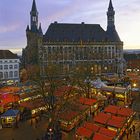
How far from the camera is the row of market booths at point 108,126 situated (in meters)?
22.2

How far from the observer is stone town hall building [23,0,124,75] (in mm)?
77562

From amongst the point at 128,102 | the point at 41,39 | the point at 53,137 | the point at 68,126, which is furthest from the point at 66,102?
the point at 41,39

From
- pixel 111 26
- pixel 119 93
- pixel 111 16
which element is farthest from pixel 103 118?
pixel 111 16

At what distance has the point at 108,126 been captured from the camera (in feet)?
82.5

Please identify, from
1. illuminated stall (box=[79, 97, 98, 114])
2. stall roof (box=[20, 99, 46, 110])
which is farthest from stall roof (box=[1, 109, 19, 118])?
illuminated stall (box=[79, 97, 98, 114])

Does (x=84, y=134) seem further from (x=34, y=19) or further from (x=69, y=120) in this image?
(x=34, y=19)

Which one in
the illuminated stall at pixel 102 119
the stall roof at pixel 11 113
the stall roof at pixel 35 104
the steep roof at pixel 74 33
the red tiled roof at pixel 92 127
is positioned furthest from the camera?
the steep roof at pixel 74 33

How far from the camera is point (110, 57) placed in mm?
85688

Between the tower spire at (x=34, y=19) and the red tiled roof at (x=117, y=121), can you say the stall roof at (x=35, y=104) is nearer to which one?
the red tiled roof at (x=117, y=121)

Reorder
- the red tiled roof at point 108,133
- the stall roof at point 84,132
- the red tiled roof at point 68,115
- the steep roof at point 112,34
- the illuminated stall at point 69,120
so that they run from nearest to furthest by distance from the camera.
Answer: the red tiled roof at point 108,133, the stall roof at point 84,132, the illuminated stall at point 69,120, the red tiled roof at point 68,115, the steep roof at point 112,34

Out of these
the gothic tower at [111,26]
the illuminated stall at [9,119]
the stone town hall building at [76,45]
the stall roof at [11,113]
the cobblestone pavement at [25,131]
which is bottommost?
the cobblestone pavement at [25,131]

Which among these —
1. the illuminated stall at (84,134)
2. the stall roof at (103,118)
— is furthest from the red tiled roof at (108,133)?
the stall roof at (103,118)

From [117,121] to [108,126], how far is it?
3.75 ft

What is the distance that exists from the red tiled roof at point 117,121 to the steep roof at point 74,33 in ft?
177
